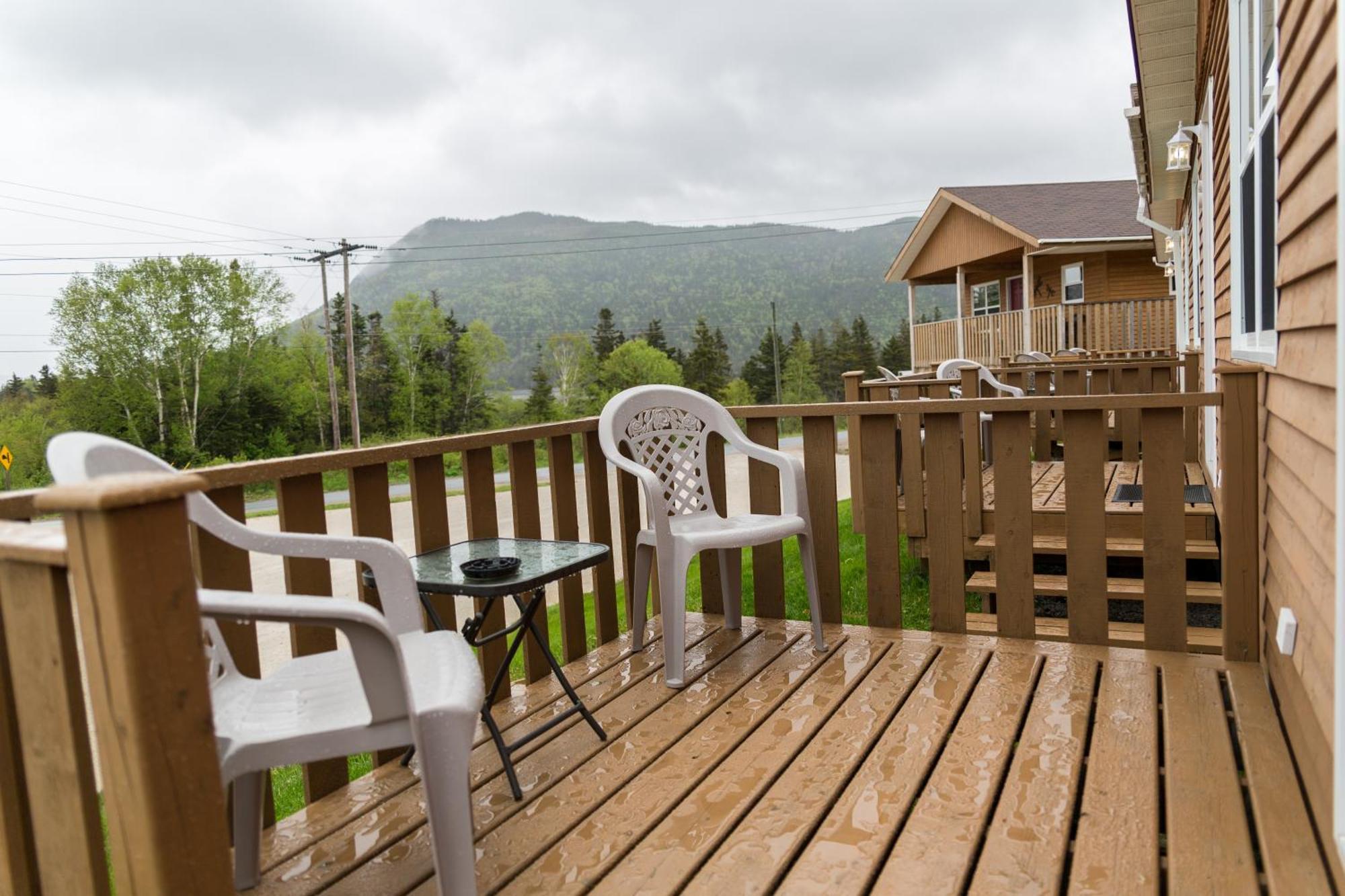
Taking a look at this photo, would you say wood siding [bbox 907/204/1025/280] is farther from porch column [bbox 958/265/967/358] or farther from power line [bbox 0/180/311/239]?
power line [bbox 0/180/311/239]

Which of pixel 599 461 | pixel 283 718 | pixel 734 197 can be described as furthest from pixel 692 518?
pixel 734 197

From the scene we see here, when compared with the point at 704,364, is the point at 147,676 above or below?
below

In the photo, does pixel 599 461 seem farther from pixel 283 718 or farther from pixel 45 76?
pixel 45 76

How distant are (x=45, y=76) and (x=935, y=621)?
74.6m

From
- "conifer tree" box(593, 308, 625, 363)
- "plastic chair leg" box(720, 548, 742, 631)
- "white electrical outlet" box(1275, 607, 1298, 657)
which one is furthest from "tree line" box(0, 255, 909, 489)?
"white electrical outlet" box(1275, 607, 1298, 657)

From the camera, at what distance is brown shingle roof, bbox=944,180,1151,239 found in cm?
1620

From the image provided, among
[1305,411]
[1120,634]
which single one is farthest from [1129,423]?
[1305,411]

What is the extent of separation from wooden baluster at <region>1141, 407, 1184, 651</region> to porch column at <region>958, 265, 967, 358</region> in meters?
15.7

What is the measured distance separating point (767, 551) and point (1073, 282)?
53.2ft

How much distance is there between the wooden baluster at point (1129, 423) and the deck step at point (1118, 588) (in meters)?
2.80

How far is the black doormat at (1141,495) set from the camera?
4496 millimetres

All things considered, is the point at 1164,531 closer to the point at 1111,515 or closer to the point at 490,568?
the point at 1111,515

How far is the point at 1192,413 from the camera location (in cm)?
648

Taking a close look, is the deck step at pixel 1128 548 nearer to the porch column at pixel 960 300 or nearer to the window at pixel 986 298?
the porch column at pixel 960 300
